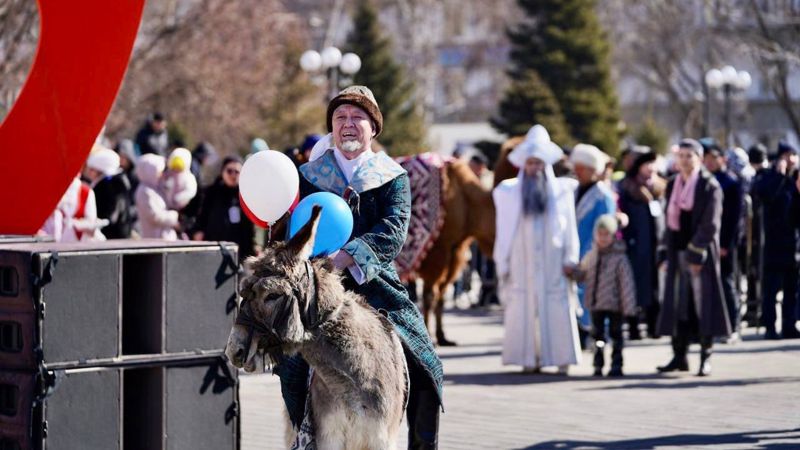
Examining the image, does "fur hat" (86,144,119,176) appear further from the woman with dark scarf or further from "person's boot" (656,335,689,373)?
"person's boot" (656,335,689,373)

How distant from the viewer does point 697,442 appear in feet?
33.6

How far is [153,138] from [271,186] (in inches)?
597

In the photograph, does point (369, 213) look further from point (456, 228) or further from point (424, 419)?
point (456, 228)

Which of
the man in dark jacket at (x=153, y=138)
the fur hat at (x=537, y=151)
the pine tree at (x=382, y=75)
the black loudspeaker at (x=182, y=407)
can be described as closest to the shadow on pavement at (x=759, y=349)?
the fur hat at (x=537, y=151)

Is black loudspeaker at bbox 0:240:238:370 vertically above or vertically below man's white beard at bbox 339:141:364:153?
below

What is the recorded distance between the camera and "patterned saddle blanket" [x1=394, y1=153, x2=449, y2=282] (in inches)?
625

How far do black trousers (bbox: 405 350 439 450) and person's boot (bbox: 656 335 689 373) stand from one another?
7.12 metres

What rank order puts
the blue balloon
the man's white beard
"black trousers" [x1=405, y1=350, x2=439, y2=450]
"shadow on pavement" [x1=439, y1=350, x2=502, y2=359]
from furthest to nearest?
"shadow on pavement" [x1=439, y1=350, x2=502, y2=359]
"black trousers" [x1=405, y1=350, x2=439, y2=450]
the man's white beard
the blue balloon

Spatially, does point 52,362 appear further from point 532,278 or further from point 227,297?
point 532,278

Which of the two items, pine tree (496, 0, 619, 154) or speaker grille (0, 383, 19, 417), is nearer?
speaker grille (0, 383, 19, 417)

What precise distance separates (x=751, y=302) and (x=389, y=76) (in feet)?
100

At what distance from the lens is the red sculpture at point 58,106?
8672mm

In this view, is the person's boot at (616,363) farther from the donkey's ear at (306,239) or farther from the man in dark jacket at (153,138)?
the man in dark jacket at (153,138)

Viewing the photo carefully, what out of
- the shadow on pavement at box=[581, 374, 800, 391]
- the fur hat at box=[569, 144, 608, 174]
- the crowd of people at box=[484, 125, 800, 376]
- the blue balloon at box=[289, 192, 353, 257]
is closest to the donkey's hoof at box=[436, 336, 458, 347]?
the crowd of people at box=[484, 125, 800, 376]
